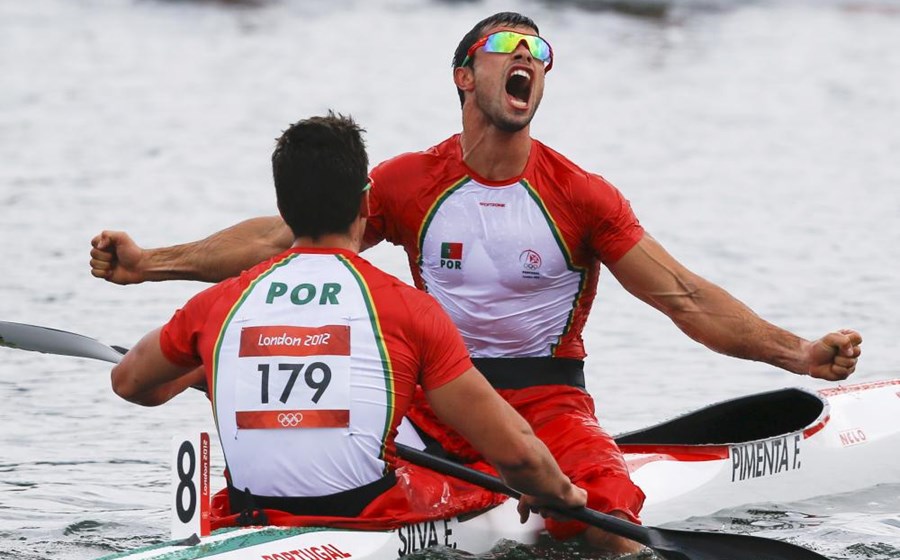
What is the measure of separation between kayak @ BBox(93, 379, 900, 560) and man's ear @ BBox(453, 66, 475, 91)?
4.94ft

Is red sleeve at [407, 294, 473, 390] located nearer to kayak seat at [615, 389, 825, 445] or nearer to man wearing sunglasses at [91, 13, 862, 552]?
man wearing sunglasses at [91, 13, 862, 552]

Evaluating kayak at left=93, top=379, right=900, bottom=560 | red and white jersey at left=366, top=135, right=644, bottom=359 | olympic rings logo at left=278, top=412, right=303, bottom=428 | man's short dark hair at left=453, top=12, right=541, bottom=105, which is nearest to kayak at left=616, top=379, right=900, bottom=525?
kayak at left=93, top=379, right=900, bottom=560

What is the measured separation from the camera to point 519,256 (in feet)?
22.7

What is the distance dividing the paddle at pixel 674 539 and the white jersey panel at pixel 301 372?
0.90m

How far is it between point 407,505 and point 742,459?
2.46m

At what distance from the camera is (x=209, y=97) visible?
1051 inches

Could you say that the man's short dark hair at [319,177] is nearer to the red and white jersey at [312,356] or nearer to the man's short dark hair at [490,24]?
the red and white jersey at [312,356]

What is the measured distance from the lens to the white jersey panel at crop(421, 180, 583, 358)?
691 cm

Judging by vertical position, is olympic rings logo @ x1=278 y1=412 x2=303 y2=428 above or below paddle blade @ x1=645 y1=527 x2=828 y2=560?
above

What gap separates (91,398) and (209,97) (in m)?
16.2

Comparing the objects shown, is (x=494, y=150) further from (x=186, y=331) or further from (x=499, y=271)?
(x=186, y=331)

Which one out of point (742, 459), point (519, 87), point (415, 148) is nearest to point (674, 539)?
point (742, 459)

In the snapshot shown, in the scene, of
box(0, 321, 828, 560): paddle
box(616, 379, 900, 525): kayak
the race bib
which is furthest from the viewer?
box(616, 379, 900, 525): kayak

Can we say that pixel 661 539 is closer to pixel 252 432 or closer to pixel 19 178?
pixel 252 432
